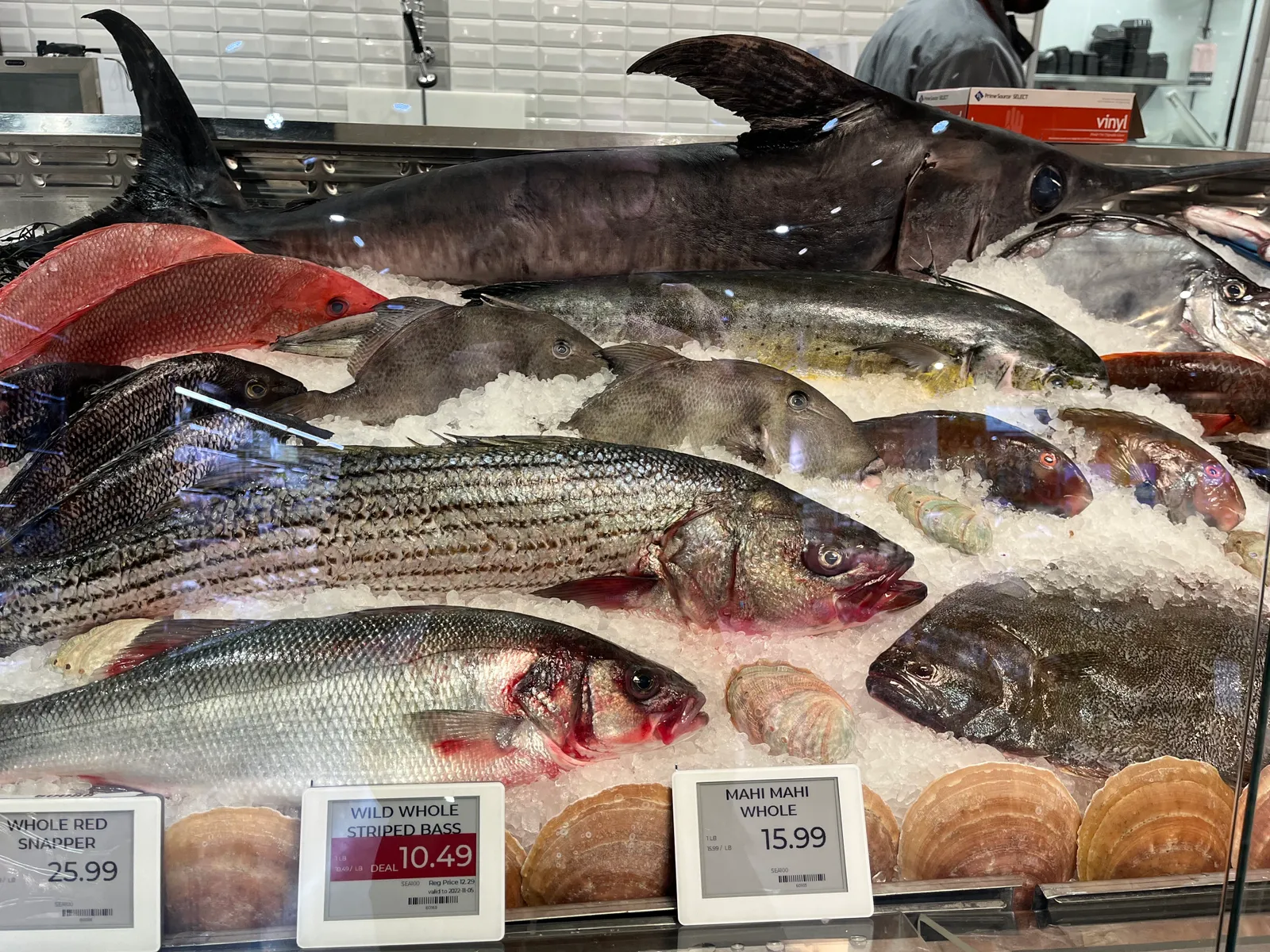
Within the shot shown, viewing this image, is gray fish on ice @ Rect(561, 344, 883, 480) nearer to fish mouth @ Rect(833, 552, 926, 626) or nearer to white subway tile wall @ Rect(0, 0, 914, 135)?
fish mouth @ Rect(833, 552, 926, 626)

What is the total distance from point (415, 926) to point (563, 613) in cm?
39

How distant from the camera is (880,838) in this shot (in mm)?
907

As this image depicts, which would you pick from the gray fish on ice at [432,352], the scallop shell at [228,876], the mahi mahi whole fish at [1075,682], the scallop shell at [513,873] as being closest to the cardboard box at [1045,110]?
the gray fish on ice at [432,352]

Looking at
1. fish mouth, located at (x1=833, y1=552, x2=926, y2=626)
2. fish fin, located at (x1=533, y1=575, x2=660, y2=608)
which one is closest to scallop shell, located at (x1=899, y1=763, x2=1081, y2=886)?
fish mouth, located at (x1=833, y1=552, x2=926, y2=626)

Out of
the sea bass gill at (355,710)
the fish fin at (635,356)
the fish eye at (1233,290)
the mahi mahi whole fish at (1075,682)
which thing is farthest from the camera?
the fish eye at (1233,290)

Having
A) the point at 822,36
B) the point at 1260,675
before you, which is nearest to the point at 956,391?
the point at 1260,675

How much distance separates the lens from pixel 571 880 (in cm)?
88

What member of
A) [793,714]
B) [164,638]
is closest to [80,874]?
[164,638]

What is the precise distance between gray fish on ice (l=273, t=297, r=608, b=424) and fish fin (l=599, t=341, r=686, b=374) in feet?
0.07

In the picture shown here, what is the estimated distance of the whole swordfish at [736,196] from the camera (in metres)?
1.44

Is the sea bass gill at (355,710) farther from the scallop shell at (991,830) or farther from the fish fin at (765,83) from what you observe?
the fish fin at (765,83)

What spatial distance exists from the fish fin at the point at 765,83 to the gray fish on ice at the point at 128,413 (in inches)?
30.7

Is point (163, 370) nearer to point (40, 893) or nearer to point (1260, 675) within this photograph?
point (40, 893)

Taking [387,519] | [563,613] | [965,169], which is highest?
[965,169]
